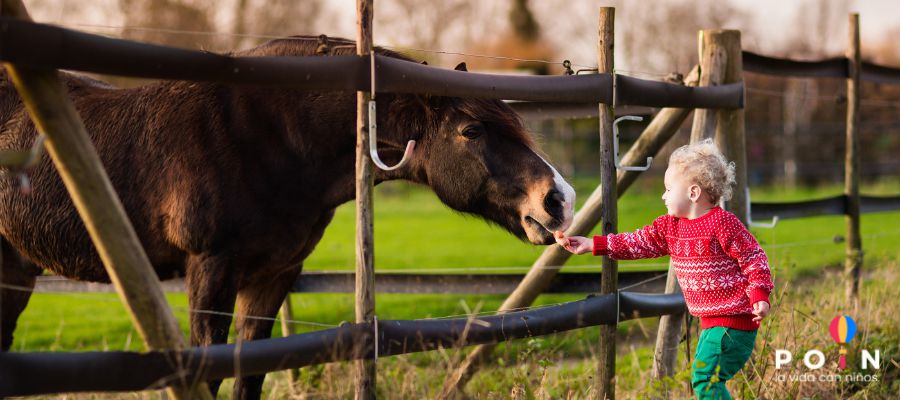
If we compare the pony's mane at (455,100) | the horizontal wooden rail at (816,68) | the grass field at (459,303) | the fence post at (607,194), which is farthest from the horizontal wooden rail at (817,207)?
the pony's mane at (455,100)

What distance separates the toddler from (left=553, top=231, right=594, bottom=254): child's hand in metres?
0.34

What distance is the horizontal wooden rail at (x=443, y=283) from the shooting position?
555 cm

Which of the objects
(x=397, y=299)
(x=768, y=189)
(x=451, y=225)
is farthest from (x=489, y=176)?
(x=768, y=189)

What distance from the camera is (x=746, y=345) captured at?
3.60 m

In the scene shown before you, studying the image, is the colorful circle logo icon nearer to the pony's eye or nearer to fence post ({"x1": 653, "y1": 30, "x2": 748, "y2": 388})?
fence post ({"x1": 653, "y1": 30, "x2": 748, "y2": 388})

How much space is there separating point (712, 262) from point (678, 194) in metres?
0.30

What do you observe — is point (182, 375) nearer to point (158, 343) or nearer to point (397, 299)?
point (158, 343)

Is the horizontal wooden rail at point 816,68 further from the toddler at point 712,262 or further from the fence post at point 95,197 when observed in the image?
the fence post at point 95,197

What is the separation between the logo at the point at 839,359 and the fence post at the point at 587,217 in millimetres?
1195

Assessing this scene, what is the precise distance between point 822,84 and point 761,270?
94.7 ft

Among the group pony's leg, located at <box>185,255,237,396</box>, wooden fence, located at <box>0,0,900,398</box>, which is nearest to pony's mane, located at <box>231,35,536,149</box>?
wooden fence, located at <box>0,0,900,398</box>

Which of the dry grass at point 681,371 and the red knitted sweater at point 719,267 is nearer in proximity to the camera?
the red knitted sweater at point 719,267

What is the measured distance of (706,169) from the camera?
3.57 metres

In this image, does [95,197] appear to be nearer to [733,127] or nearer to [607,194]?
[607,194]
